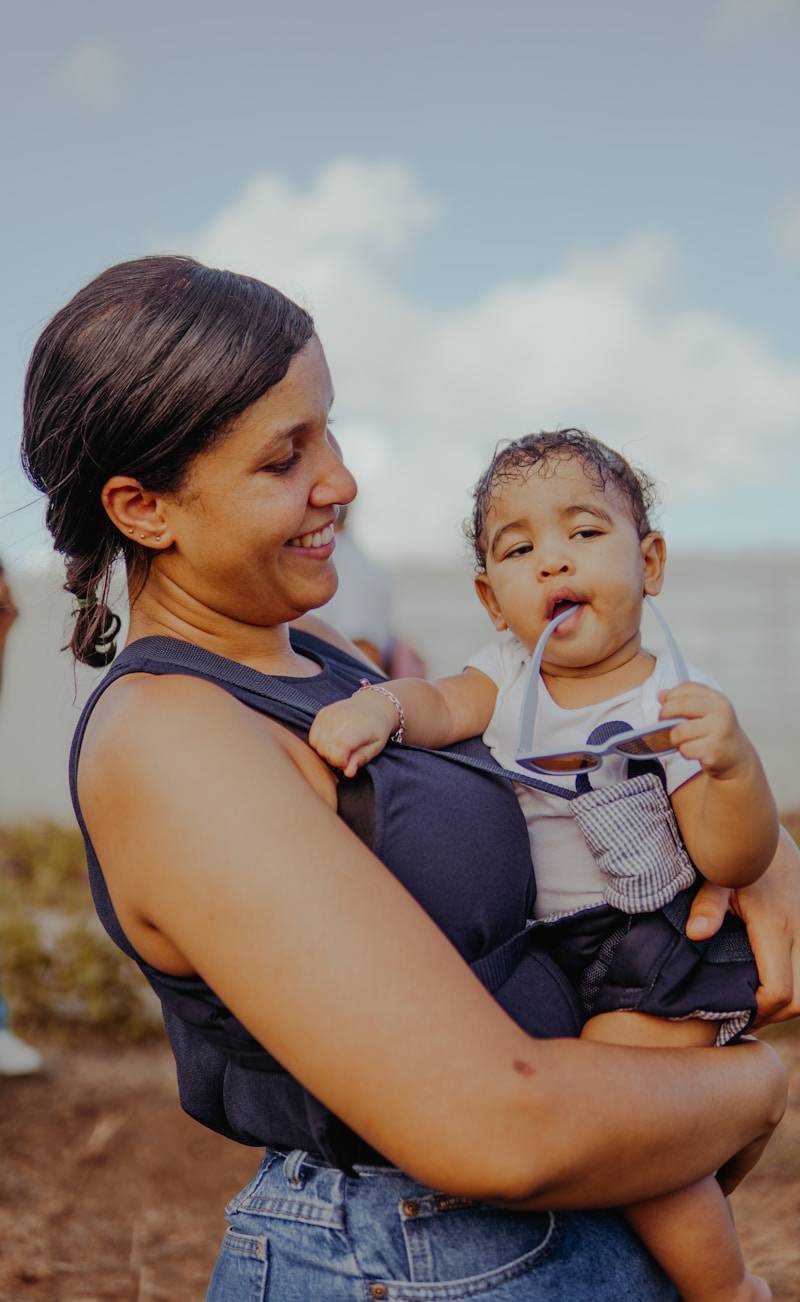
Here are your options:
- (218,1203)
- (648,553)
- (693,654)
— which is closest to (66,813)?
(693,654)

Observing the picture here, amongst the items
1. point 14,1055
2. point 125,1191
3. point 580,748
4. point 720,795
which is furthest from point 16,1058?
point 720,795

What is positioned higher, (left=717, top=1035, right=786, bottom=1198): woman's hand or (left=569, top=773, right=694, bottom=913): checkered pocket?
(left=569, top=773, right=694, bottom=913): checkered pocket

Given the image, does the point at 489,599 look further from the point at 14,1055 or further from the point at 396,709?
the point at 14,1055

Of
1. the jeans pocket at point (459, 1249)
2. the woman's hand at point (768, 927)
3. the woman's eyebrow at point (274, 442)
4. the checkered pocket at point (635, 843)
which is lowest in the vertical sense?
the jeans pocket at point (459, 1249)

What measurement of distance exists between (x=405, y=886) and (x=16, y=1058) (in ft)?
16.1

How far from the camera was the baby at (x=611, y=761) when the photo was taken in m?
1.71

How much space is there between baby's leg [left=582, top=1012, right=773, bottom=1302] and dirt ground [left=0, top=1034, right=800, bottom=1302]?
2033mm

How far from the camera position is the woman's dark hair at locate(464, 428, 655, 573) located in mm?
2076

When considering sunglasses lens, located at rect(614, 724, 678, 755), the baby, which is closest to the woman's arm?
the baby

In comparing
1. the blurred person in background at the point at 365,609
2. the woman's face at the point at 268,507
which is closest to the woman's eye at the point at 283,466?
the woman's face at the point at 268,507

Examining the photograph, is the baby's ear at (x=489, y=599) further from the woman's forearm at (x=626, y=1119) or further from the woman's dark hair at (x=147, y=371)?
the woman's forearm at (x=626, y=1119)

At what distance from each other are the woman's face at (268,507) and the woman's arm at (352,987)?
323 mm

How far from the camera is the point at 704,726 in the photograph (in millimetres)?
1600

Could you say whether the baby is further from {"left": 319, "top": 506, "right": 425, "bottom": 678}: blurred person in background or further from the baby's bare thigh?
{"left": 319, "top": 506, "right": 425, "bottom": 678}: blurred person in background
